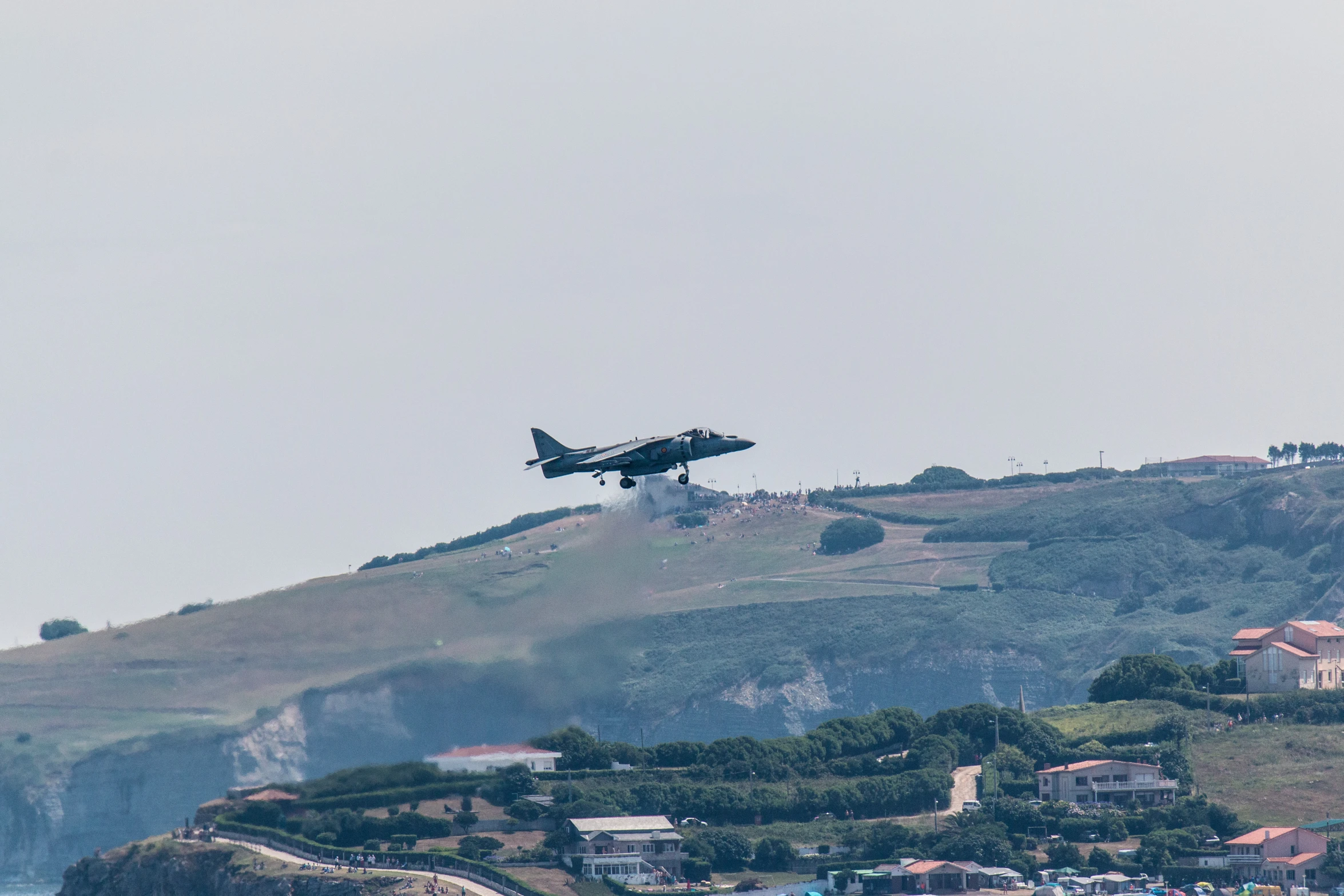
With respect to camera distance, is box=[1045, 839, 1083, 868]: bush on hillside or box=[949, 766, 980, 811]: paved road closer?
box=[1045, 839, 1083, 868]: bush on hillside

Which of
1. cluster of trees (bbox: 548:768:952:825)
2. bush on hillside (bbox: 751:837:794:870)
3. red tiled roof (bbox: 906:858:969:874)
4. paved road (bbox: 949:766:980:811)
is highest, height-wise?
cluster of trees (bbox: 548:768:952:825)

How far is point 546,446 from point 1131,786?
220ft

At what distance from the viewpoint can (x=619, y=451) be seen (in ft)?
408

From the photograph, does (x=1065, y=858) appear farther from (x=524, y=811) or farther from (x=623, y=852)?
(x=524, y=811)

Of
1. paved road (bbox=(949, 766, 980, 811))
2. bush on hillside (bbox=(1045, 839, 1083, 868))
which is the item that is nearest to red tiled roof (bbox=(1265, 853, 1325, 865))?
bush on hillside (bbox=(1045, 839, 1083, 868))

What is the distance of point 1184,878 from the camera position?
154m

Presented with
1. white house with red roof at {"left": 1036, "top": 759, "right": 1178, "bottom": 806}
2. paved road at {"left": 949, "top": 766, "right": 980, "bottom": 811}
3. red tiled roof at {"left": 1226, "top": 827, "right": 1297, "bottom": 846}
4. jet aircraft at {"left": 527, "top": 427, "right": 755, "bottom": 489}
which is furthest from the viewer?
paved road at {"left": 949, "top": 766, "right": 980, "bottom": 811}

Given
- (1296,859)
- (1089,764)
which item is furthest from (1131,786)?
(1296,859)

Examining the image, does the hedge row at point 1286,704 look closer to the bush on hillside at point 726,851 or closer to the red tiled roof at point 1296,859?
the red tiled roof at point 1296,859

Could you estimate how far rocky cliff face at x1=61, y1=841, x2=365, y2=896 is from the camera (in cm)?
15025

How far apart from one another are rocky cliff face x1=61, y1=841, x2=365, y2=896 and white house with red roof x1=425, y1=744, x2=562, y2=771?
19.5m

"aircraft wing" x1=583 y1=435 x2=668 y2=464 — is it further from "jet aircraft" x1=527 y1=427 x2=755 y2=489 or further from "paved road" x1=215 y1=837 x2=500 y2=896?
"paved road" x1=215 y1=837 x2=500 y2=896

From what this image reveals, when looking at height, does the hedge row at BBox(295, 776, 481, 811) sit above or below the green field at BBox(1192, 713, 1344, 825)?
above

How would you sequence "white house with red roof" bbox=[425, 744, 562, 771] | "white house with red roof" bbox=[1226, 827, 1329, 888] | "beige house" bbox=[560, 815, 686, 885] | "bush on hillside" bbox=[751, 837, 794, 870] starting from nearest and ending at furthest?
"white house with red roof" bbox=[1226, 827, 1329, 888] → "beige house" bbox=[560, 815, 686, 885] → "bush on hillside" bbox=[751, 837, 794, 870] → "white house with red roof" bbox=[425, 744, 562, 771]
